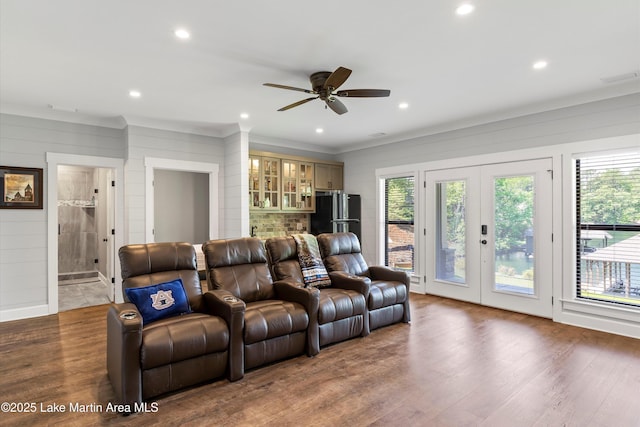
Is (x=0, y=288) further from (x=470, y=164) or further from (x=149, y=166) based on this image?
(x=470, y=164)

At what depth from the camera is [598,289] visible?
13.5 ft

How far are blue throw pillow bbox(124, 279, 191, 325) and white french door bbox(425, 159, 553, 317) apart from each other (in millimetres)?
4035

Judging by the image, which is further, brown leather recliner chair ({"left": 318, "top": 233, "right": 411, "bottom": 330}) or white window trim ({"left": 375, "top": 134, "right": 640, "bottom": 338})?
brown leather recliner chair ({"left": 318, "top": 233, "right": 411, "bottom": 330})

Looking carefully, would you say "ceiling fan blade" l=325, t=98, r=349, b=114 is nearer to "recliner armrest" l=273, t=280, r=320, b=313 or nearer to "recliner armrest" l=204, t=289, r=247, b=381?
"recliner armrest" l=273, t=280, r=320, b=313

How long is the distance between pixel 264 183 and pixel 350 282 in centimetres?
284

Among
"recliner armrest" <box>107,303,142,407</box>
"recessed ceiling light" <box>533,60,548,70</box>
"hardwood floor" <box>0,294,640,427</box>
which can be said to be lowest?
"hardwood floor" <box>0,294,640,427</box>

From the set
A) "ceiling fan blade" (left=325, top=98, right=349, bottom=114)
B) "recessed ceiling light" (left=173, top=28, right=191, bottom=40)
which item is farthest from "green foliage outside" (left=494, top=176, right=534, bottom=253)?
"recessed ceiling light" (left=173, top=28, right=191, bottom=40)

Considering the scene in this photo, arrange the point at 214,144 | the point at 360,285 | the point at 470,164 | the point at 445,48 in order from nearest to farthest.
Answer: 1. the point at 445,48
2. the point at 360,285
3. the point at 470,164
4. the point at 214,144

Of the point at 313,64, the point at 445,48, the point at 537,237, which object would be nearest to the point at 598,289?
the point at 537,237

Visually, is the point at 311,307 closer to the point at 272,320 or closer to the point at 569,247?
the point at 272,320

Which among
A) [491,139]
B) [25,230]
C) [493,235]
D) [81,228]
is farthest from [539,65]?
[81,228]

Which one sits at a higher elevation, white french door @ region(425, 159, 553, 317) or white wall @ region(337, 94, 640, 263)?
white wall @ region(337, 94, 640, 263)

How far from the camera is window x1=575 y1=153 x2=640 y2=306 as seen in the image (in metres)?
3.88

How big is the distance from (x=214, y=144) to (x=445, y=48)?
407 cm
